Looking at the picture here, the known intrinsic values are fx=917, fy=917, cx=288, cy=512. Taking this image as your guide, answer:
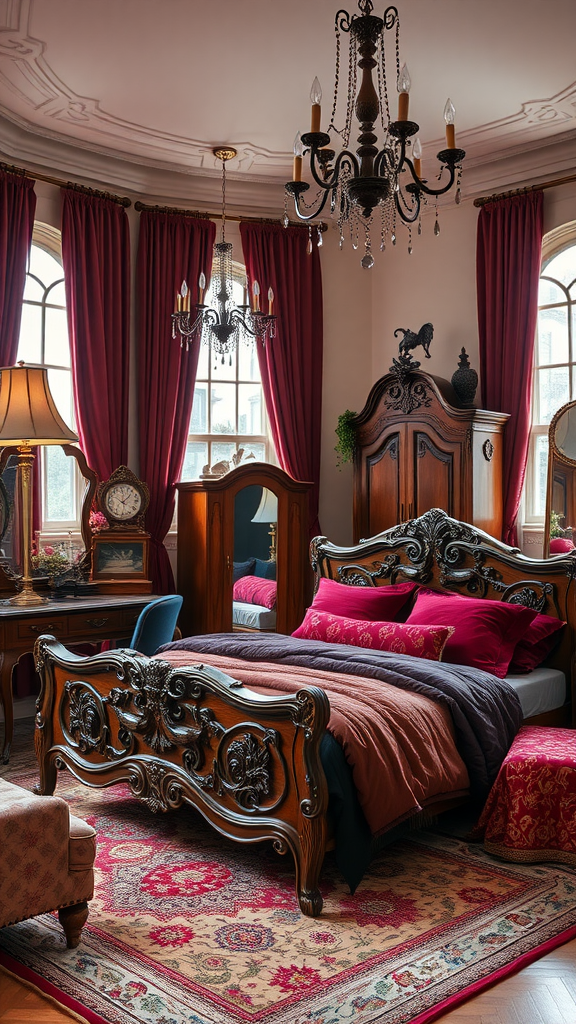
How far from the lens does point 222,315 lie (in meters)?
5.59

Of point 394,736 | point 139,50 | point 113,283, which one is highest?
point 139,50

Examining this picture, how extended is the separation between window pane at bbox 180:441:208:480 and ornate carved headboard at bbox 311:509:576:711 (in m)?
1.42

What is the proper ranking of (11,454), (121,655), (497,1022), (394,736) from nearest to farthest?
(497,1022)
(394,736)
(121,655)
(11,454)

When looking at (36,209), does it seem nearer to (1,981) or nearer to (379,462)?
(379,462)

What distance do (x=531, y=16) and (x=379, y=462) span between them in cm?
289

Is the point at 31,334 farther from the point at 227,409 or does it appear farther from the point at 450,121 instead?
the point at 450,121

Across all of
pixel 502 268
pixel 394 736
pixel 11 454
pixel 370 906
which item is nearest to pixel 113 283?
pixel 11 454

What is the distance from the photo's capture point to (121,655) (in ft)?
11.9

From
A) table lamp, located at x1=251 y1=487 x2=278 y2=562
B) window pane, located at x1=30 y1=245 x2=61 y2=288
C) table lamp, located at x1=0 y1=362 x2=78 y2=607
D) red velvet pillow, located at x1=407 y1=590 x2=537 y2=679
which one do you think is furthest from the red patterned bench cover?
window pane, located at x1=30 y1=245 x2=61 y2=288

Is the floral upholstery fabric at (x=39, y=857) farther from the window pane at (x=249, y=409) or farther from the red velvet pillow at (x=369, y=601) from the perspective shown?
the window pane at (x=249, y=409)

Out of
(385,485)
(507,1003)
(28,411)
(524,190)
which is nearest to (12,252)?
(28,411)

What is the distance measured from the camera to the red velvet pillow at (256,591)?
6.04 metres

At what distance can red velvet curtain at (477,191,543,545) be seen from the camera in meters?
5.99

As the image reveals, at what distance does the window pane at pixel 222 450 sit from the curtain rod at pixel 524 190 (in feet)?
7.89
